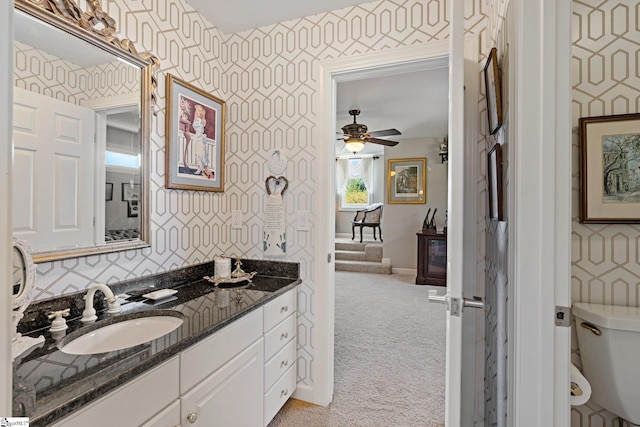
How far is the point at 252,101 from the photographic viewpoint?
2.21 m

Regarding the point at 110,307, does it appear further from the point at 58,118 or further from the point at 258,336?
the point at 58,118

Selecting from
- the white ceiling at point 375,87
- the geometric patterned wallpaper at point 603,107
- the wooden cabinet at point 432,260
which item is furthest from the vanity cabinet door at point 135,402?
the wooden cabinet at point 432,260

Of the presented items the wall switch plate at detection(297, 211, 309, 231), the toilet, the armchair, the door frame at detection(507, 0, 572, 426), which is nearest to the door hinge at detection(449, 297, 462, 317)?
the door frame at detection(507, 0, 572, 426)

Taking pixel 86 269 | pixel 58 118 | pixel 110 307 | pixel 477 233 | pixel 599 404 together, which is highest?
pixel 58 118

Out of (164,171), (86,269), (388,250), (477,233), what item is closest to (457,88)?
(477,233)

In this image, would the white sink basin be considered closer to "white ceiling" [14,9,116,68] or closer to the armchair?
"white ceiling" [14,9,116,68]

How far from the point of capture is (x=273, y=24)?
7.01ft

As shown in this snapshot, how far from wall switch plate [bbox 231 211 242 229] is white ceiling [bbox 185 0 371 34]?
4.31 feet

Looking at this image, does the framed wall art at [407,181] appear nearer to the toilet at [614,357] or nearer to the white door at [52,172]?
the toilet at [614,357]

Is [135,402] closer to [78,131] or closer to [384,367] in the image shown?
[78,131]

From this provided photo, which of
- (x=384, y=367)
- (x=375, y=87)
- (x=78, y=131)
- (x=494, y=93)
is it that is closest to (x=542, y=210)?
(x=494, y=93)

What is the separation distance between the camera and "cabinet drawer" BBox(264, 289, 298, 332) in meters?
1.71

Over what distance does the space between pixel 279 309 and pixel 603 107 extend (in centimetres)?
189

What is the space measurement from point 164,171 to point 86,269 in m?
0.65
